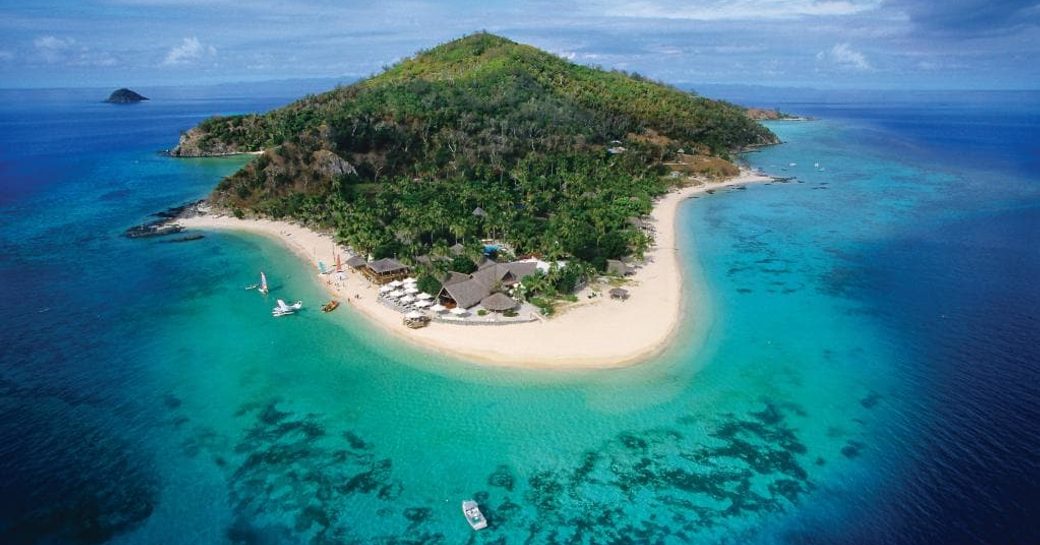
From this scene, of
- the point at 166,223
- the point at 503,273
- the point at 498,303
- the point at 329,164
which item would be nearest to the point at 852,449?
the point at 498,303

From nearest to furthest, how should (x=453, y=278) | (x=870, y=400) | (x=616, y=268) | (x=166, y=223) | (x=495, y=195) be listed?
(x=870, y=400)
(x=453, y=278)
(x=616, y=268)
(x=495, y=195)
(x=166, y=223)

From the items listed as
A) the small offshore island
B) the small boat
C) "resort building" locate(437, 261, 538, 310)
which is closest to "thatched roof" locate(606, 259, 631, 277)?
the small offshore island

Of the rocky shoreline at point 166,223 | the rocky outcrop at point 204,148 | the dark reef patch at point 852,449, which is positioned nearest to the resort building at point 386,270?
the rocky shoreline at point 166,223

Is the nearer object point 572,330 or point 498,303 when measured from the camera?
point 572,330

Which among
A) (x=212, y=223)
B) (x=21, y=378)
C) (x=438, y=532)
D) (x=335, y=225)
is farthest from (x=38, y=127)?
(x=438, y=532)

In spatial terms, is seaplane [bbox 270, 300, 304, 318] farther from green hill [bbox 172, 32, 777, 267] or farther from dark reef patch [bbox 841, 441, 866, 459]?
dark reef patch [bbox 841, 441, 866, 459]

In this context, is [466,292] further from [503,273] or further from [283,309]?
[283,309]

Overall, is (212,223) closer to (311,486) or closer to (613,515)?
(311,486)
